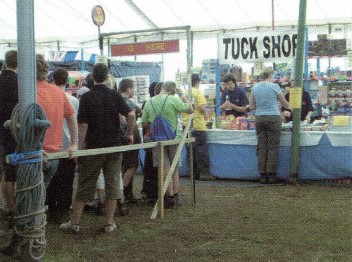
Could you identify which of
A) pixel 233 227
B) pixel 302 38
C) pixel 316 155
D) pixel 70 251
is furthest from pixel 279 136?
pixel 70 251

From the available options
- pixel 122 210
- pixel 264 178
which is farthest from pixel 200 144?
pixel 122 210

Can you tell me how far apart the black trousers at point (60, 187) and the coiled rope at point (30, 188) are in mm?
2500

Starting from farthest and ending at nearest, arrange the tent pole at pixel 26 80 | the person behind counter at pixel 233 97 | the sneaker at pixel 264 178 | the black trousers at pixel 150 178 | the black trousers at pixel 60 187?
the person behind counter at pixel 233 97 < the sneaker at pixel 264 178 < the black trousers at pixel 150 178 < the black trousers at pixel 60 187 < the tent pole at pixel 26 80

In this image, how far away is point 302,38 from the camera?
8852mm

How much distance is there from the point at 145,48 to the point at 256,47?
2.21m

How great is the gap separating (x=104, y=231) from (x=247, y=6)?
15530mm

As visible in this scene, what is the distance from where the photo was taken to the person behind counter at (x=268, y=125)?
29.3ft

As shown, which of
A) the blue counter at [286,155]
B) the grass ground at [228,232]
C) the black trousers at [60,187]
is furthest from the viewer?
the blue counter at [286,155]

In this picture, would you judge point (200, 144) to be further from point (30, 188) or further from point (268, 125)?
point (30, 188)

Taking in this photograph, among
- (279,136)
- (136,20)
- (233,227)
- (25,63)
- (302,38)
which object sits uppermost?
(136,20)

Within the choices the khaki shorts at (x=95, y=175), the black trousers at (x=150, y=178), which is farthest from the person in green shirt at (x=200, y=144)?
the khaki shorts at (x=95, y=175)

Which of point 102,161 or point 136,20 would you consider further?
point 136,20

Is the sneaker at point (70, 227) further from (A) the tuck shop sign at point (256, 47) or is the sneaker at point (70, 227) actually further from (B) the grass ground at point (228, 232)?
(A) the tuck shop sign at point (256, 47)

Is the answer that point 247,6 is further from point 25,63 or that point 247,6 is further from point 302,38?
→ point 25,63
